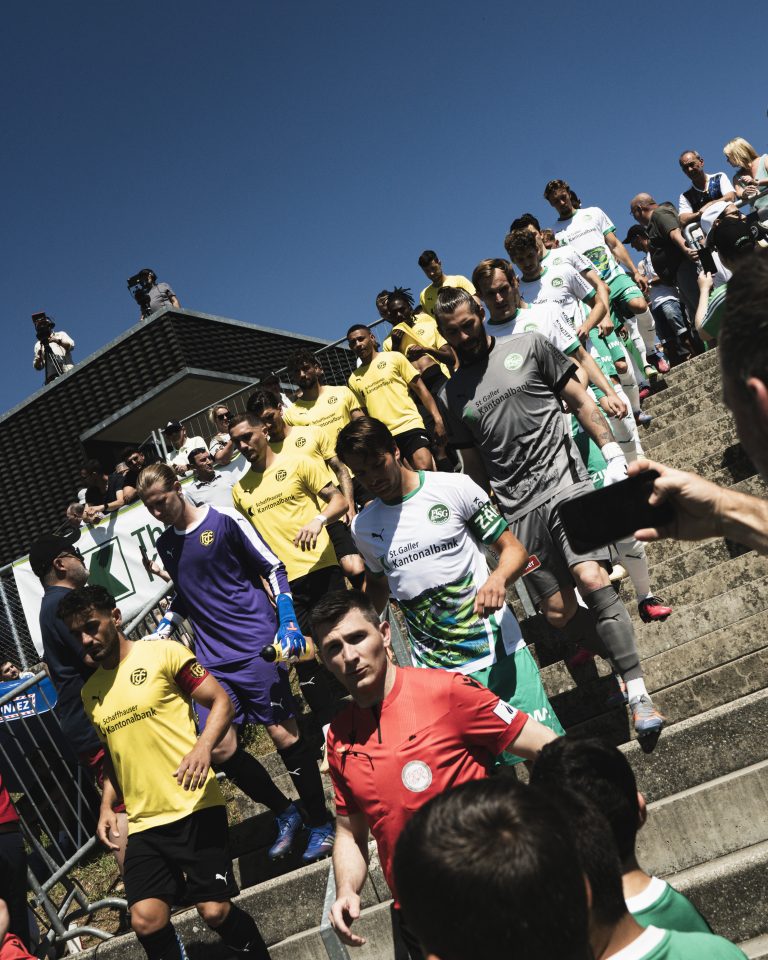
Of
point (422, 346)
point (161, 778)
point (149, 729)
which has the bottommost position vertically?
point (161, 778)

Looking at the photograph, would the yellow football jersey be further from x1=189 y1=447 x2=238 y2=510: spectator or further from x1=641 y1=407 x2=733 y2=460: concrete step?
x1=641 y1=407 x2=733 y2=460: concrete step

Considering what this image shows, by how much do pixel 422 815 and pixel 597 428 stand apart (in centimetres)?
404

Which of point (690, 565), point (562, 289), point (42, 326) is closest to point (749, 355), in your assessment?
point (690, 565)

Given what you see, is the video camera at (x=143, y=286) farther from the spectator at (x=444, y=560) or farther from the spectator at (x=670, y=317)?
the spectator at (x=444, y=560)

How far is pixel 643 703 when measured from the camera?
15.6ft

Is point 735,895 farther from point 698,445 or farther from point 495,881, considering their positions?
point 698,445

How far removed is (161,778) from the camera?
4781 millimetres

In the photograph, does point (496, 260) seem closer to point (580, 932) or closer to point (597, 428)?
point (597, 428)

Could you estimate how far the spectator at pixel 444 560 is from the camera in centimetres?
421

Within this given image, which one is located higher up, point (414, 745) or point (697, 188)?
point (697, 188)

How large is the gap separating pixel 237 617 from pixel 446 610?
198 centimetres

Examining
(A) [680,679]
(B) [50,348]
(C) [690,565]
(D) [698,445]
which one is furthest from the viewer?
(B) [50,348]

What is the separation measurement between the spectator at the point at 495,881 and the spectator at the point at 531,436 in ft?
11.5

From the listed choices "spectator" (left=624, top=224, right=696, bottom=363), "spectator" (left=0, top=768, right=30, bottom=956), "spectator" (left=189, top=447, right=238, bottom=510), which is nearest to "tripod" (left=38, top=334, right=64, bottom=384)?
"spectator" (left=189, top=447, right=238, bottom=510)
